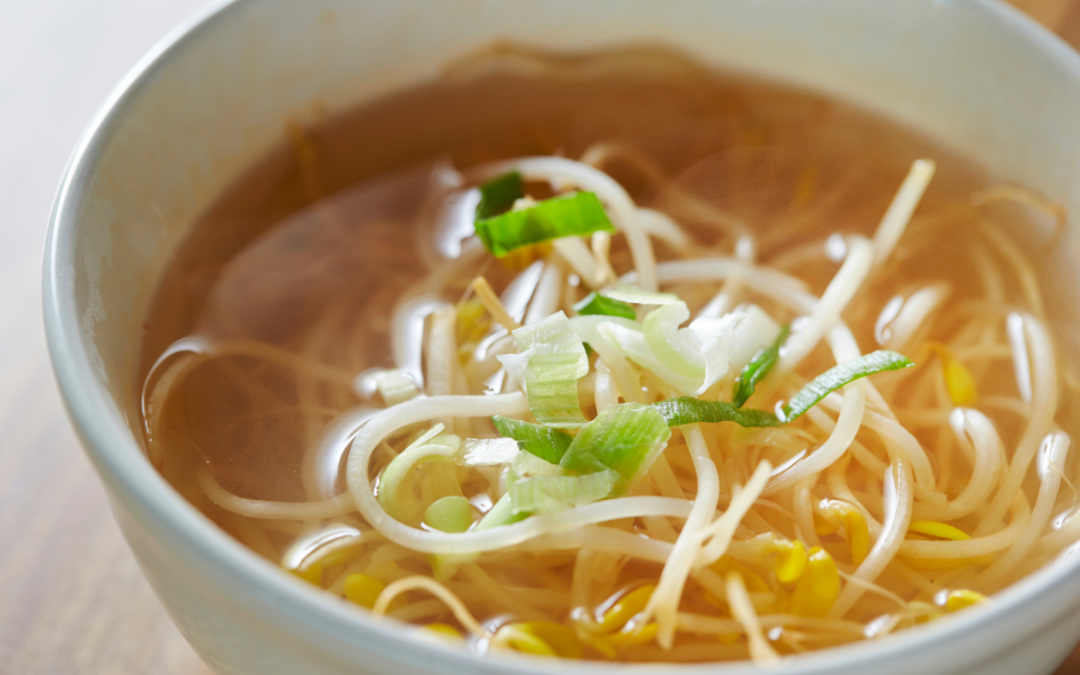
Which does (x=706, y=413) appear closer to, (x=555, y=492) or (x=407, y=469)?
(x=555, y=492)

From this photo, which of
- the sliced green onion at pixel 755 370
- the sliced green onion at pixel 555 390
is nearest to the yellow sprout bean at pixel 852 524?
the sliced green onion at pixel 755 370

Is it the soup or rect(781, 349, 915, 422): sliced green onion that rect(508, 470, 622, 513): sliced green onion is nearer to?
the soup

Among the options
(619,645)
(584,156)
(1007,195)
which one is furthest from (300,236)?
(1007,195)

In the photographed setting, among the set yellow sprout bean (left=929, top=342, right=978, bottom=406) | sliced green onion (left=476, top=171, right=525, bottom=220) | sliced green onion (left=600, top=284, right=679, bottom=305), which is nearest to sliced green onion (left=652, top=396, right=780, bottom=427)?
sliced green onion (left=600, top=284, right=679, bottom=305)

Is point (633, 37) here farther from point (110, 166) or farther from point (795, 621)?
point (795, 621)

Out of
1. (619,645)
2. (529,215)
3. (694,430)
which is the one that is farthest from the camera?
(529,215)
